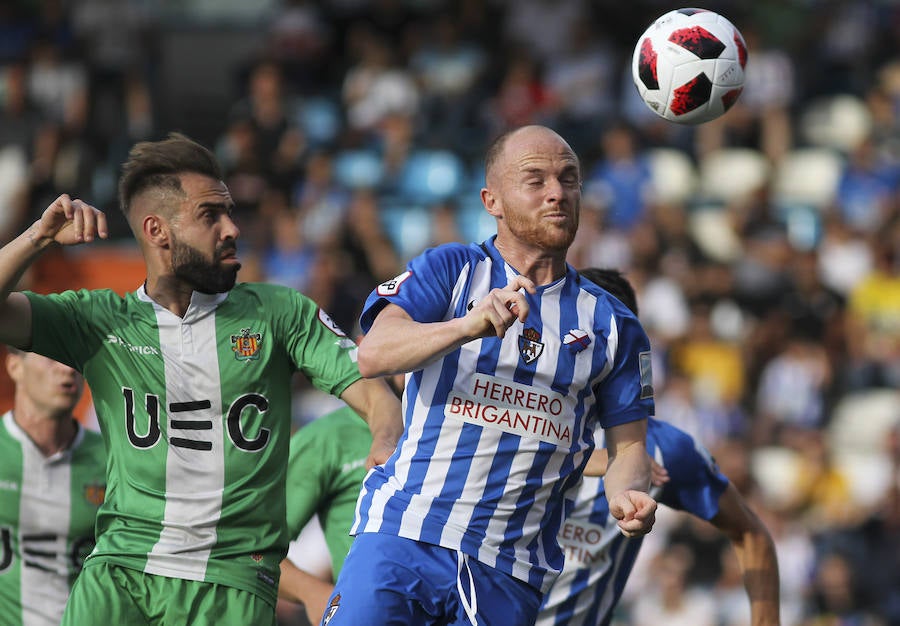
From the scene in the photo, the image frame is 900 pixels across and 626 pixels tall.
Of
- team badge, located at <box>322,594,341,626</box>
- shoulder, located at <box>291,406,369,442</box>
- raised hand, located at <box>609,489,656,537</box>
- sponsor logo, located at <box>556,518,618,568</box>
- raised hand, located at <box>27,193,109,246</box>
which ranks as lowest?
sponsor logo, located at <box>556,518,618,568</box>

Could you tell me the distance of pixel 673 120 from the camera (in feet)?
22.7

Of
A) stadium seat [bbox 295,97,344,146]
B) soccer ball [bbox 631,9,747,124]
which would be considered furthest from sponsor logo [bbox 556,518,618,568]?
stadium seat [bbox 295,97,344,146]

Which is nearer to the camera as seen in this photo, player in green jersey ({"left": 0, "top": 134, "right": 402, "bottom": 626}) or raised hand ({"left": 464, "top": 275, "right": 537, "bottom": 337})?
raised hand ({"left": 464, "top": 275, "right": 537, "bottom": 337})

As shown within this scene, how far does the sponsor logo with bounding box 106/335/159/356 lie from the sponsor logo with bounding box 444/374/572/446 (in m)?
1.32

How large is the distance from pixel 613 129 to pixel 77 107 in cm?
700

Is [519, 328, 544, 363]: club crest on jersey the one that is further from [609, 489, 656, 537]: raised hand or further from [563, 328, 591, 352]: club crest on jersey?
[609, 489, 656, 537]: raised hand

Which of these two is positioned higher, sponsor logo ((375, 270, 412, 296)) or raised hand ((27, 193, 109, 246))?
raised hand ((27, 193, 109, 246))

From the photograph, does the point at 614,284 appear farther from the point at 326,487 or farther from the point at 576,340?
the point at 326,487

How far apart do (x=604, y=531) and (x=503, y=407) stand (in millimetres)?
1838

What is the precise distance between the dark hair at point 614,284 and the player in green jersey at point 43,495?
2601mm

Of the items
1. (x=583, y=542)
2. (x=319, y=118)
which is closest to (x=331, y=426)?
(x=583, y=542)

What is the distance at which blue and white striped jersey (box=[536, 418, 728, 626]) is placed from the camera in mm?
6707

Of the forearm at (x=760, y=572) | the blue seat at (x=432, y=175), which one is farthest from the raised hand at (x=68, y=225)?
the blue seat at (x=432, y=175)

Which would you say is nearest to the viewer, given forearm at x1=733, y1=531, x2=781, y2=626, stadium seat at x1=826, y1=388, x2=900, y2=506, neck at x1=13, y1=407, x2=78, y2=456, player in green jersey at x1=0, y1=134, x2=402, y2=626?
player in green jersey at x1=0, y1=134, x2=402, y2=626
